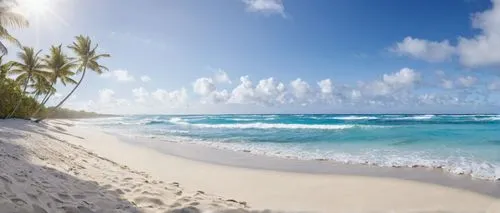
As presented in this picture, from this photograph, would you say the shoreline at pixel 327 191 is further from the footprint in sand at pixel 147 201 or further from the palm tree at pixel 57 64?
the palm tree at pixel 57 64

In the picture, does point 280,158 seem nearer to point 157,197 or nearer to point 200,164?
point 200,164

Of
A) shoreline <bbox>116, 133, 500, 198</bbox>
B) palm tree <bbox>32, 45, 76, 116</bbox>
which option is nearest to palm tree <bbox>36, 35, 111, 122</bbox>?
palm tree <bbox>32, 45, 76, 116</bbox>

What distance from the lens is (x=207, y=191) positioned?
6949mm

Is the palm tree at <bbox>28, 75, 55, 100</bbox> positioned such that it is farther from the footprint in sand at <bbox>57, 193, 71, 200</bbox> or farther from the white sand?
the footprint in sand at <bbox>57, 193, 71, 200</bbox>

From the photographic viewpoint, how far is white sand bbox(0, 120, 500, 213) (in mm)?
4238

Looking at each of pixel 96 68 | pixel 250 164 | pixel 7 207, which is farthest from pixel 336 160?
pixel 96 68

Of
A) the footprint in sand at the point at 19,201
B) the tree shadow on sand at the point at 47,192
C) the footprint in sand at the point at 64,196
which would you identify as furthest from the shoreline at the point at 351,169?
the footprint in sand at the point at 19,201

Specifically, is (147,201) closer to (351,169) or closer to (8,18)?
Result: (351,169)

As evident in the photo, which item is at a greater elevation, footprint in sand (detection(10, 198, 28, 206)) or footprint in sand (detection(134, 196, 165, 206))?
footprint in sand (detection(10, 198, 28, 206))

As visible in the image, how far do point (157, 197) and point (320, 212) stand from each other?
9.31 ft

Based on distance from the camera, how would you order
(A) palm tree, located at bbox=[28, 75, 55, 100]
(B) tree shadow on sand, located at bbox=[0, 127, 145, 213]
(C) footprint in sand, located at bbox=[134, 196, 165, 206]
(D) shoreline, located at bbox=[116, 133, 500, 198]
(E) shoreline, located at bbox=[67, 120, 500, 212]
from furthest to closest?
(A) palm tree, located at bbox=[28, 75, 55, 100] < (D) shoreline, located at bbox=[116, 133, 500, 198] < (E) shoreline, located at bbox=[67, 120, 500, 212] < (C) footprint in sand, located at bbox=[134, 196, 165, 206] < (B) tree shadow on sand, located at bbox=[0, 127, 145, 213]

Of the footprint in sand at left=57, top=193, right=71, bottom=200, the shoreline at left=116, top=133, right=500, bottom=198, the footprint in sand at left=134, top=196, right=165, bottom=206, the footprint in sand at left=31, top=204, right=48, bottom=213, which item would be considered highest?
the footprint in sand at left=31, top=204, right=48, bottom=213

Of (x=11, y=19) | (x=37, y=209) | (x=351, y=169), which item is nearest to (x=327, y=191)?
(x=351, y=169)

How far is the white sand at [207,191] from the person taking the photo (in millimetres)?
4238
